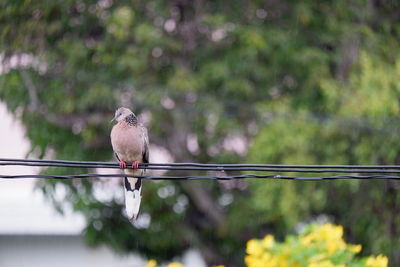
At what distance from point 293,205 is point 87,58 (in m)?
3.33


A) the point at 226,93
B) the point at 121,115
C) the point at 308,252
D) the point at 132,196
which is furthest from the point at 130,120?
the point at 226,93

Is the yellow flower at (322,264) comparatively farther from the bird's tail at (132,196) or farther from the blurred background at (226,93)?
the blurred background at (226,93)

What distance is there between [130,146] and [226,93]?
4.39m

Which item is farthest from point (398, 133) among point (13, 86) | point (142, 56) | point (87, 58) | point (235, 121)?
point (13, 86)

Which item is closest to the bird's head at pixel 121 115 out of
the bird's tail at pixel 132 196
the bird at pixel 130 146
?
the bird at pixel 130 146

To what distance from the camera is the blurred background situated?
Result: 435 inches

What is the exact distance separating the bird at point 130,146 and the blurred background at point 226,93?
3534 mm

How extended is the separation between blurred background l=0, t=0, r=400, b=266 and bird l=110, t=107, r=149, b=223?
3.53m

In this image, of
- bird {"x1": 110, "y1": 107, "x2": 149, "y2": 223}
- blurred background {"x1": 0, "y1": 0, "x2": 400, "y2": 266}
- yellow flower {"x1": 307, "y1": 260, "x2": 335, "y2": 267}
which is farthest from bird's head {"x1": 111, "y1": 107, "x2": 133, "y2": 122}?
blurred background {"x1": 0, "y1": 0, "x2": 400, "y2": 266}

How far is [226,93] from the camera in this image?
11758 mm

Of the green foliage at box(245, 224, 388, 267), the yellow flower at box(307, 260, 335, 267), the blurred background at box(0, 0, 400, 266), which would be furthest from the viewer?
the blurred background at box(0, 0, 400, 266)

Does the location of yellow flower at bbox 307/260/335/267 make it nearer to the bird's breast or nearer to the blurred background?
the bird's breast

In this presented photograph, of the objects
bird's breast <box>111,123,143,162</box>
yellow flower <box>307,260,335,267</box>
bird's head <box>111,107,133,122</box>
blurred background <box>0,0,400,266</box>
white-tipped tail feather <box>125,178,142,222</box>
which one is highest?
blurred background <box>0,0,400,266</box>

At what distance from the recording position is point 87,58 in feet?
38.9
